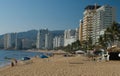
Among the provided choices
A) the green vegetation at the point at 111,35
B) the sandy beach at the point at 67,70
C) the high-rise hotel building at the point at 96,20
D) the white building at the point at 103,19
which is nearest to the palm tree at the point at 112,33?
the green vegetation at the point at 111,35

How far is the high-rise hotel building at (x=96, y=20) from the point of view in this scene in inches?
4431

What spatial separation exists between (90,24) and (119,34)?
189ft

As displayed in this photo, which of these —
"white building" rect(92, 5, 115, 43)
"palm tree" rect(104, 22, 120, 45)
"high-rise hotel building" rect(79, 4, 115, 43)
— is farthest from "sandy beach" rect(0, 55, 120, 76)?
"white building" rect(92, 5, 115, 43)

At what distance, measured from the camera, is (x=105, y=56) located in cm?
3591

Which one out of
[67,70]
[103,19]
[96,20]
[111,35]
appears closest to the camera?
[67,70]

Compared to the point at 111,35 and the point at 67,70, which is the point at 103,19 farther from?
the point at 67,70

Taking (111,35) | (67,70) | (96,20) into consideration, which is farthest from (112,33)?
(96,20)

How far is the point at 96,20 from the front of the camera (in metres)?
115

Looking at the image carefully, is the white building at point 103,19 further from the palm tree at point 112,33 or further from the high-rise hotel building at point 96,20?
the palm tree at point 112,33

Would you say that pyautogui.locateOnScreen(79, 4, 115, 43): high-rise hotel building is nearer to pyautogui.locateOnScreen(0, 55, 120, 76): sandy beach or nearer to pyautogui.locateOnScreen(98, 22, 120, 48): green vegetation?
pyautogui.locateOnScreen(98, 22, 120, 48): green vegetation

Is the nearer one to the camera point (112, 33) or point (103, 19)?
point (112, 33)

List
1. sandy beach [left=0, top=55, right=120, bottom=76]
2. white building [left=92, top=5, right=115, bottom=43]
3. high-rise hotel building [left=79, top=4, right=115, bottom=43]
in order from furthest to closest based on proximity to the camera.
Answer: high-rise hotel building [left=79, top=4, right=115, bottom=43] → white building [left=92, top=5, right=115, bottom=43] → sandy beach [left=0, top=55, right=120, bottom=76]

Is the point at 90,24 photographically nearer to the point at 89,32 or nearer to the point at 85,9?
the point at 89,32

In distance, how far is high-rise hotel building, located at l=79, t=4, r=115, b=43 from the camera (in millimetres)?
112537
